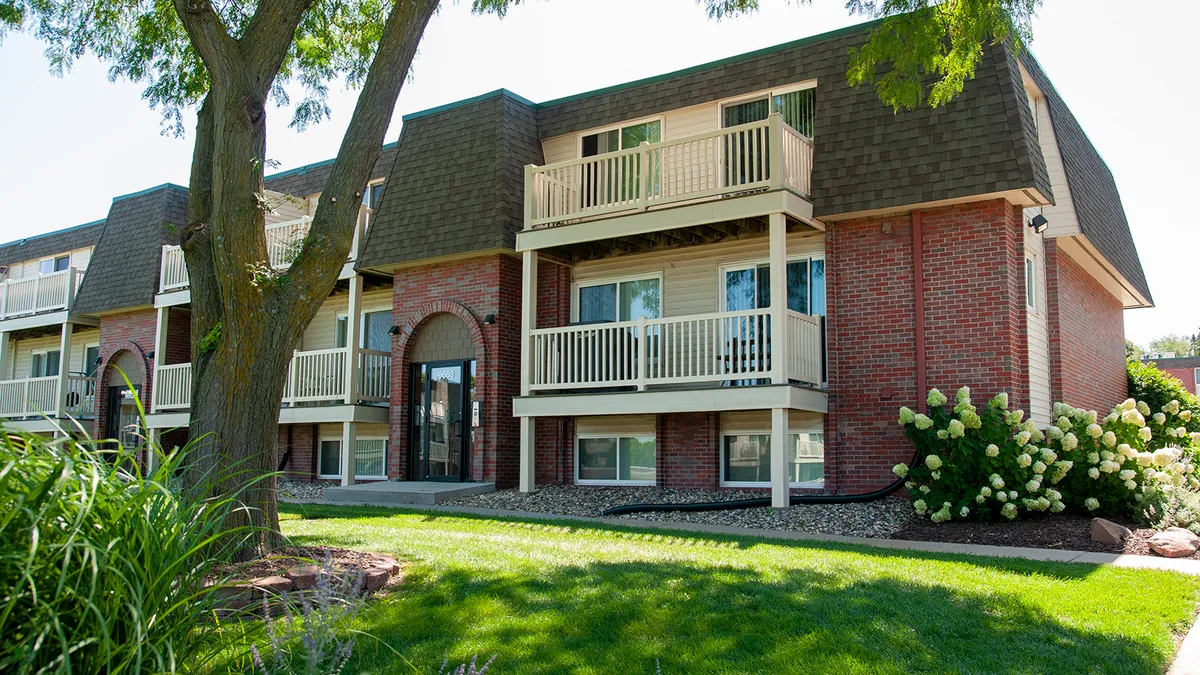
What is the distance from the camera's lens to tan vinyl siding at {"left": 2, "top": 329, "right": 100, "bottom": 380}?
25.6 metres

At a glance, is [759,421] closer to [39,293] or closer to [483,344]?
[483,344]

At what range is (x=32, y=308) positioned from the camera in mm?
25266

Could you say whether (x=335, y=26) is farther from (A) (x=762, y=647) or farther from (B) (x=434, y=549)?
(A) (x=762, y=647)

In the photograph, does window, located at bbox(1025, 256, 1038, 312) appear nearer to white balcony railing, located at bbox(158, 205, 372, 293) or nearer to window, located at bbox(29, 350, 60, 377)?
white balcony railing, located at bbox(158, 205, 372, 293)

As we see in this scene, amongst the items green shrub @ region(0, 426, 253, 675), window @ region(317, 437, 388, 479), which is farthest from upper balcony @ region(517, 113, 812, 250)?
green shrub @ region(0, 426, 253, 675)

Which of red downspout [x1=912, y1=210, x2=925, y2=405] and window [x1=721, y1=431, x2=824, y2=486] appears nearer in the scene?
red downspout [x1=912, y1=210, x2=925, y2=405]

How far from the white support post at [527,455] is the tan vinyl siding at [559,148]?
4777 millimetres

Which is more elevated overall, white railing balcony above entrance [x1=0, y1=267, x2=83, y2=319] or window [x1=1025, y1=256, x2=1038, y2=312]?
white railing balcony above entrance [x1=0, y1=267, x2=83, y2=319]

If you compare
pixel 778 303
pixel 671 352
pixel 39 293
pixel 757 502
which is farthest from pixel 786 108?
pixel 39 293

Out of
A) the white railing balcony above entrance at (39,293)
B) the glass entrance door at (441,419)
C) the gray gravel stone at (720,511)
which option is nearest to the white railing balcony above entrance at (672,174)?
the glass entrance door at (441,419)

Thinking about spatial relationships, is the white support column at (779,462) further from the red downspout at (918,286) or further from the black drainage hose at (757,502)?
the red downspout at (918,286)

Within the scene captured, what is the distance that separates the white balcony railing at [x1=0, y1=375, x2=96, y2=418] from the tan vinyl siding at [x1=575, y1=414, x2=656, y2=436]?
14629 millimetres

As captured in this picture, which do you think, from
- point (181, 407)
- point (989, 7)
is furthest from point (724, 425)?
point (181, 407)

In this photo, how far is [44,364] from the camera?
88.5ft
